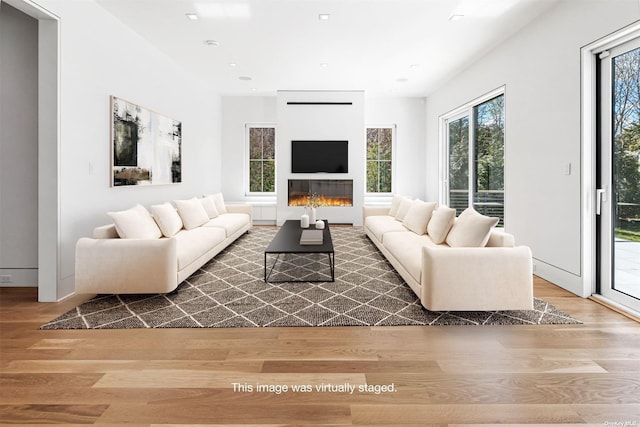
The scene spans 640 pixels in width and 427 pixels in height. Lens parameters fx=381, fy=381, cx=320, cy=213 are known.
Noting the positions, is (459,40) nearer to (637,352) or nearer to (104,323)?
(637,352)

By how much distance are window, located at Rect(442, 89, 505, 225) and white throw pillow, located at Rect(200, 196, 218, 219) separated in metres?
4.17

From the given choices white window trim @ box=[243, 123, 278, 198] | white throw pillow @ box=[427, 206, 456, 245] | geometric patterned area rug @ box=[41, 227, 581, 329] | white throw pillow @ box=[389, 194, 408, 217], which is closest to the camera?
geometric patterned area rug @ box=[41, 227, 581, 329]

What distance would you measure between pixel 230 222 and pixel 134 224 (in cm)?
213

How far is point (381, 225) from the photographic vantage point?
550 cm

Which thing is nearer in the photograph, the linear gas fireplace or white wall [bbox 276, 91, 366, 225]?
white wall [bbox 276, 91, 366, 225]

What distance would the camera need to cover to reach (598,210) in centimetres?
338

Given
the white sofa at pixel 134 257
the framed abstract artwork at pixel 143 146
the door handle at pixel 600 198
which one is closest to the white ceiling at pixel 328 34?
the framed abstract artwork at pixel 143 146

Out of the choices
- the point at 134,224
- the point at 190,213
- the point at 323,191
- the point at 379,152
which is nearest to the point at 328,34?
the point at 190,213

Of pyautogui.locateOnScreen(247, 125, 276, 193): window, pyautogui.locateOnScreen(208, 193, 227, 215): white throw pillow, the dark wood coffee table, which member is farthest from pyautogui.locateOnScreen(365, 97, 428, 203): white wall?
the dark wood coffee table

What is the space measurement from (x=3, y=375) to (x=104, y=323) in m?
0.77

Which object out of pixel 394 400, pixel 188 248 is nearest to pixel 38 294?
pixel 188 248

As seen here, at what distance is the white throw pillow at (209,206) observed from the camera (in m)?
5.96

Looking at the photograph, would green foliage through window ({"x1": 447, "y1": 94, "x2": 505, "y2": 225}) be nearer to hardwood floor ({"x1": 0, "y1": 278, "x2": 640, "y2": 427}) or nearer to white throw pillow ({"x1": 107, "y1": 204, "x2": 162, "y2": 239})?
hardwood floor ({"x1": 0, "y1": 278, "x2": 640, "y2": 427})

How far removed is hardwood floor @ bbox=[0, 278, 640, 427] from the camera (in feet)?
5.61
